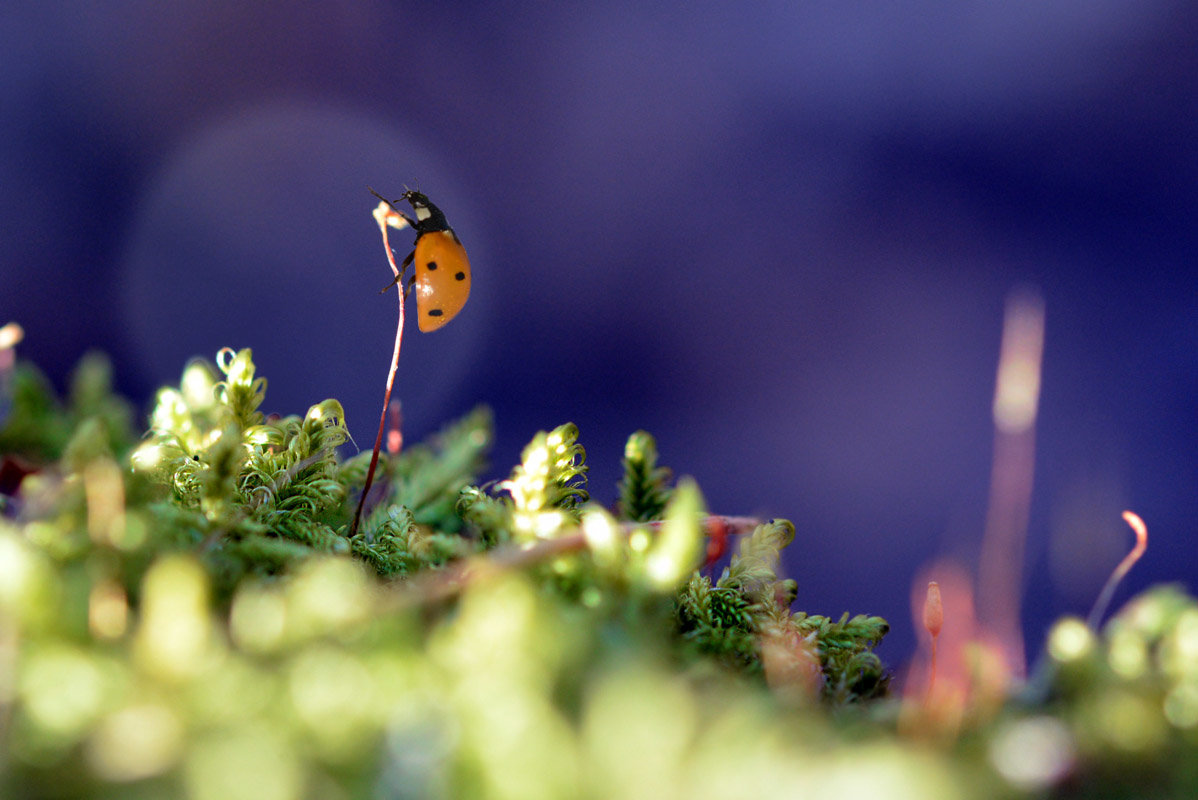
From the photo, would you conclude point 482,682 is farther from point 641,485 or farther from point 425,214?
point 425,214

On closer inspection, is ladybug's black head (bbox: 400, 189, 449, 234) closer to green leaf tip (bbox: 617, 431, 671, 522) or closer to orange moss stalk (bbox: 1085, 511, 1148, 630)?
green leaf tip (bbox: 617, 431, 671, 522)

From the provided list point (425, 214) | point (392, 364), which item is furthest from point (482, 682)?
point (425, 214)

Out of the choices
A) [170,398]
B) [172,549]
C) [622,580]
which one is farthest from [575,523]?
[170,398]

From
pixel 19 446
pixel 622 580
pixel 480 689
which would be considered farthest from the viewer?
pixel 19 446

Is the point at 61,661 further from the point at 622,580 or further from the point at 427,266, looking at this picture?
the point at 427,266

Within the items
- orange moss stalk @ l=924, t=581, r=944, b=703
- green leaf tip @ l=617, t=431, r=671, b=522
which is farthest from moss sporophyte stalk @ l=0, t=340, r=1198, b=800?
green leaf tip @ l=617, t=431, r=671, b=522
